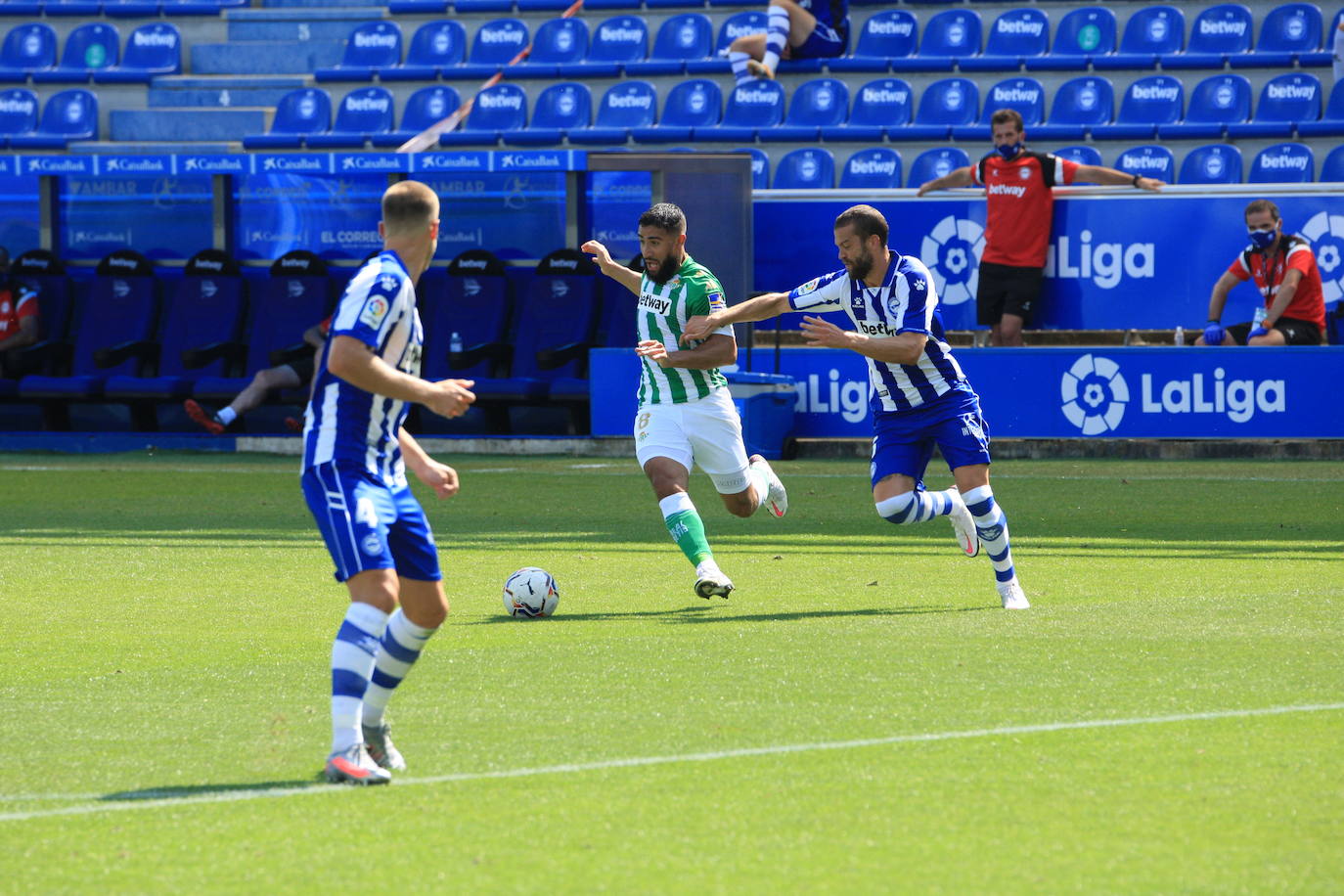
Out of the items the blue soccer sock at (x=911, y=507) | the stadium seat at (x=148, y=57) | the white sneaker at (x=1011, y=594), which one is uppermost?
the stadium seat at (x=148, y=57)

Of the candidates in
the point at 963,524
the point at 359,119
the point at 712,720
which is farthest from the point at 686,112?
the point at 712,720

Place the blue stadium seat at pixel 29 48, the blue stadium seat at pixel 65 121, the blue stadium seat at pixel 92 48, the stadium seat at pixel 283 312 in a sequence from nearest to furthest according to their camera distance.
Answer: the stadium seat at pixel 283 312 → the blue stadium seat at pixel 65 121 → the blue stadium seat at pixel 92 48 → the blue stadium seat at pixel 29 48

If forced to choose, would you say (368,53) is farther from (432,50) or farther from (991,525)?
(991,525)

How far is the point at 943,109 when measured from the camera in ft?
67.7

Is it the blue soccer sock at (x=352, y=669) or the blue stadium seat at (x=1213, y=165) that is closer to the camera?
the blue soccer sock at (x=352, y=669)

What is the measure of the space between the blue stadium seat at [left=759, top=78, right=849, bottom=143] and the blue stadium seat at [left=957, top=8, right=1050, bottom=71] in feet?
4.70

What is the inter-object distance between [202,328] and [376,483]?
14.8 m

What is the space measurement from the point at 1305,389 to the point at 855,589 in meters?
8.39

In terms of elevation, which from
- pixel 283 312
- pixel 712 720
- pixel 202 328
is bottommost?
pixel 202 328

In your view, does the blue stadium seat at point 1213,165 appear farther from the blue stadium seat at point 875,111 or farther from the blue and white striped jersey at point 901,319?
the blue and white striped jersey at point 901,319

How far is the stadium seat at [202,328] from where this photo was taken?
19.0m

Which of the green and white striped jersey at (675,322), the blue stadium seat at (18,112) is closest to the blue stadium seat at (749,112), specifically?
the blue stadium seat at (18,112)

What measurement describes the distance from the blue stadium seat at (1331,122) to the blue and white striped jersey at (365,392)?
15.8 meters

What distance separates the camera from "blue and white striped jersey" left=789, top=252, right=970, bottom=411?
8.27 metres
